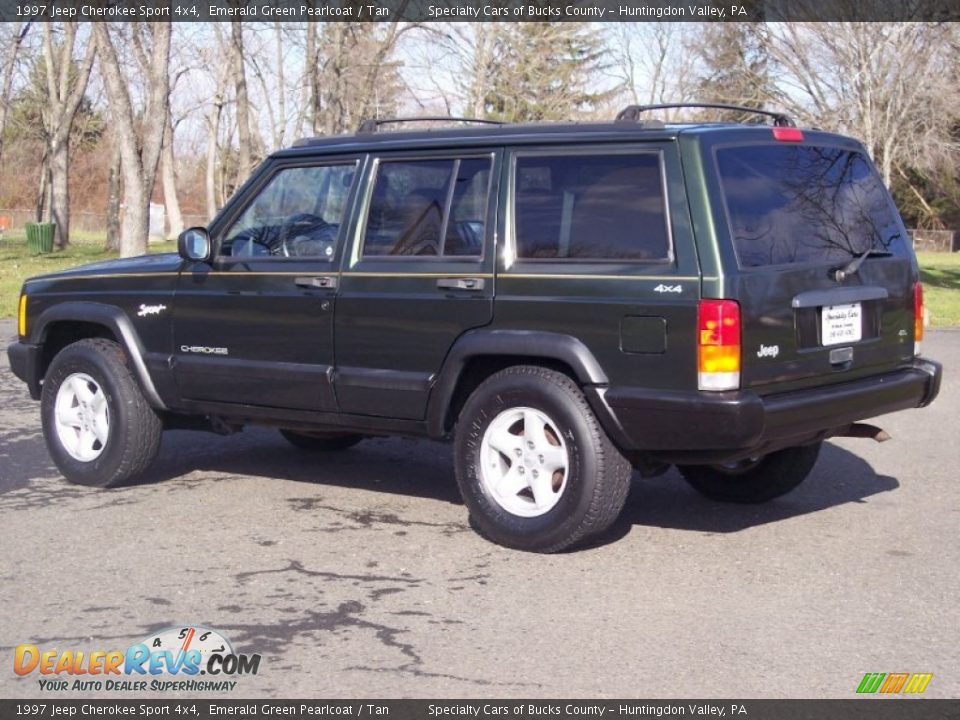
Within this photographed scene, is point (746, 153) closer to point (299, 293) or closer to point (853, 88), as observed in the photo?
point (299, 293)

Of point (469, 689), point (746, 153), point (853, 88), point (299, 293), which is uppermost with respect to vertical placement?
point (853, 88)

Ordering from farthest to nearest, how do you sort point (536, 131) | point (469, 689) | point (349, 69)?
point (349, 69) → point (536, 131) → point (469, 689)

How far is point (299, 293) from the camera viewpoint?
267 inches

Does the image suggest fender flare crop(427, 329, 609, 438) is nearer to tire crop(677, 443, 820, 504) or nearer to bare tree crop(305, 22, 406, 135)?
tire crop(677, 443, 820, 504)

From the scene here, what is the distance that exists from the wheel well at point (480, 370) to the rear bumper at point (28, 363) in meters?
2.87

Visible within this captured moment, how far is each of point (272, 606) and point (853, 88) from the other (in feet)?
85.7

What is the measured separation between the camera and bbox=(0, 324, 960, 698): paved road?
4.53 metres

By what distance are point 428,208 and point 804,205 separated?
1.84 m

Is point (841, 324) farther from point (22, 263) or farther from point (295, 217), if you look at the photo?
point (22, 263)

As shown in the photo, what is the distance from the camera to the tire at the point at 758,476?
694cm

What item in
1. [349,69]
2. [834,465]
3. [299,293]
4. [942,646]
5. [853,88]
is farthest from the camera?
[349,69]

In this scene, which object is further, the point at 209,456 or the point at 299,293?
the point at 209,456

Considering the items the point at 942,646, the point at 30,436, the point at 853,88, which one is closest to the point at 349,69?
the point at 853,88
